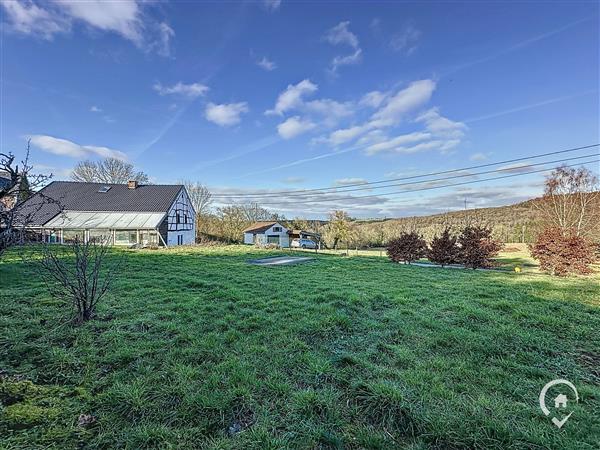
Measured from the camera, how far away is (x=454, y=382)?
2.88 metres

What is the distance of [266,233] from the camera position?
139 feet

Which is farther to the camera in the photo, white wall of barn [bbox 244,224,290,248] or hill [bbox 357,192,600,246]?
white wall of barn [bbox 244,224,290,248]

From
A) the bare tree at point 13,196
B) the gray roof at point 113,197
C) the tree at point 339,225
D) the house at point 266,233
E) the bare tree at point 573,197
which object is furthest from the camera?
the house at point 266,233

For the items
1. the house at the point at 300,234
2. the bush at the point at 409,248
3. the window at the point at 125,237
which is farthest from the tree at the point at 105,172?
the bush at the point at 409,248

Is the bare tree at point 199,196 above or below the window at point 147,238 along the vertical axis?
above

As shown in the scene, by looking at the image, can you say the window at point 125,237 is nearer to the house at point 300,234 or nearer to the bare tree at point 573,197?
the house at point 300,234

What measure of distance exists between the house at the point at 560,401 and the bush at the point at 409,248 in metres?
15.3

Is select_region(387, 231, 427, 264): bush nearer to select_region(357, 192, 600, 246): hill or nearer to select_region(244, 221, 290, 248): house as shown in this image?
select_region(357, 192, 600, 246): hill

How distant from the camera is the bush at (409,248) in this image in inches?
677

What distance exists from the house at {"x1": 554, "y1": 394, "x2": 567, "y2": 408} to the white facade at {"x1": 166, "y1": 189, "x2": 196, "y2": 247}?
2800cm

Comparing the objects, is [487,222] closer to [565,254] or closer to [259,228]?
[565,254]

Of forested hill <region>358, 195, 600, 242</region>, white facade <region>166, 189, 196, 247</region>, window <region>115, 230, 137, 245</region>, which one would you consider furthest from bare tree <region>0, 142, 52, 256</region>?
forested hill <region>358, 195, 600, 242</region>

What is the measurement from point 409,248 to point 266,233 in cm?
2795

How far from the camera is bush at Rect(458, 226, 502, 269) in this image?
1462 centimetres
